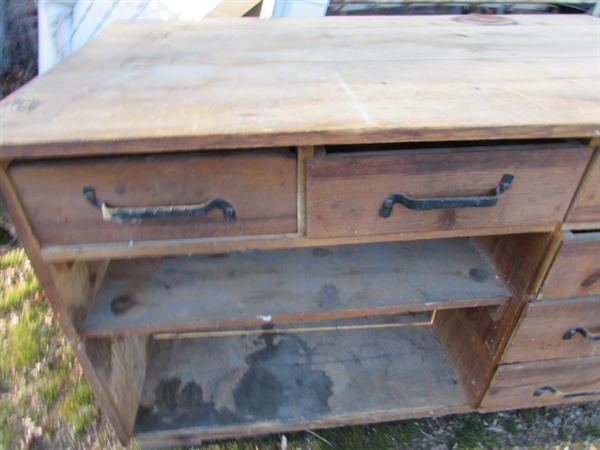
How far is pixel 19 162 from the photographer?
0.66 metres

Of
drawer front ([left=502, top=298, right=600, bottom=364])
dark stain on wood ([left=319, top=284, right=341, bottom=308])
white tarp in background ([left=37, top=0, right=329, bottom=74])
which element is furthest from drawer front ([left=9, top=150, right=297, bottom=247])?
white tarp in background ([left=37, top=0, right=329, bottom=74])

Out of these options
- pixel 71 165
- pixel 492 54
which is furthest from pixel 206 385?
pixel 492 54

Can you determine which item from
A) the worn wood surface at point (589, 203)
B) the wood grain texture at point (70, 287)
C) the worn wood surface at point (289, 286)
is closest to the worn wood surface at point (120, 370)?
the wood grain texture at point (70, 287)

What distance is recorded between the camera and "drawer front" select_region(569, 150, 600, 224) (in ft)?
2.48

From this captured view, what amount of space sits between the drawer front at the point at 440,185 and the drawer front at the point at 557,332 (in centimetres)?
27

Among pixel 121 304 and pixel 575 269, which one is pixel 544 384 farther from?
pixel 121 304

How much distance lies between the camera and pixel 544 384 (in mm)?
1100

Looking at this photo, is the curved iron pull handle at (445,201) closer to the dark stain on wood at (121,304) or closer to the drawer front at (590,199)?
the drawer front at (590,199)

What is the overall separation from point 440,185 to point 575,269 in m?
0.38

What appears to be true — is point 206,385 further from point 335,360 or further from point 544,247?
point 544,247

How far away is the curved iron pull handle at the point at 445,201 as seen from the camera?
73 centimetres

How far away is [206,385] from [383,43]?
101 cm

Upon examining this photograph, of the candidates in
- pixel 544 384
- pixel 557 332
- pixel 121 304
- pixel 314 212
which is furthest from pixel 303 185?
pixel 544 384

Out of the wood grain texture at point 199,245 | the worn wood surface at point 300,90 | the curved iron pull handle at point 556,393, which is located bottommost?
the curved iron pull handle at point 556,393
